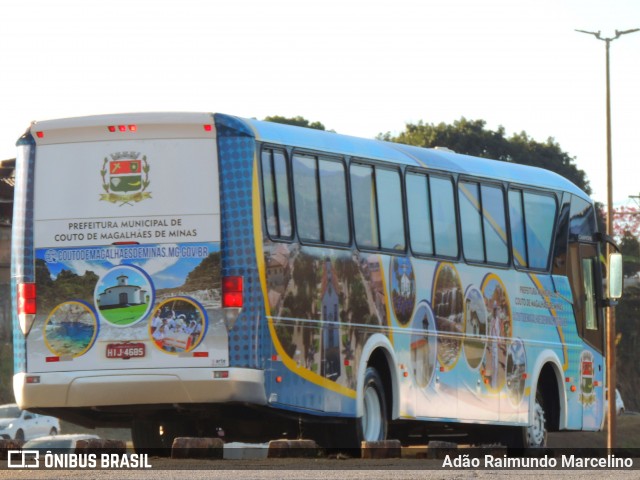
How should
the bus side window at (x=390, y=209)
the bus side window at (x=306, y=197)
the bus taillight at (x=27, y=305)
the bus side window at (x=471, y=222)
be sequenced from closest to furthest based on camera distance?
the bus taillight at (x=27, y=305) < the bus side window at (x=306, y=197) < the bus side window at (x=390, y=209) < the bus side window at (x=471, y=222)

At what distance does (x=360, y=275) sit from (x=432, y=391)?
2195 millimetres

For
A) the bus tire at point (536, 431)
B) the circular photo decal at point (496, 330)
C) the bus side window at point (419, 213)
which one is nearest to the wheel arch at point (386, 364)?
the bus side window at point (419, 213)

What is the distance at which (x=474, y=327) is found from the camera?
19516 mm

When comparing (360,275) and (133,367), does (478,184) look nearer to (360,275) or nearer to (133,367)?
(360,275)

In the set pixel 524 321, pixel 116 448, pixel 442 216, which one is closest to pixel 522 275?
pixel 524 321

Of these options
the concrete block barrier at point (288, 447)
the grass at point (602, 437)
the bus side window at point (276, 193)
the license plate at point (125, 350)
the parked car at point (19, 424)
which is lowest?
the grass at point (602, 437)

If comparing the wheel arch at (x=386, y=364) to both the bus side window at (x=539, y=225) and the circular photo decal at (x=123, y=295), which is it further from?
the bus side window at (x=539, y=225)

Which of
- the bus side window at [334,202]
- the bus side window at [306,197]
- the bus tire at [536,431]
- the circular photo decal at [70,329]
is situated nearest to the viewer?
the circular photo decal at [70,329]

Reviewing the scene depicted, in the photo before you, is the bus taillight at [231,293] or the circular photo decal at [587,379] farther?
the circular photo decal at [587,379]

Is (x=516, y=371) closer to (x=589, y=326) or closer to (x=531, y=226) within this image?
(x=531, y=226)

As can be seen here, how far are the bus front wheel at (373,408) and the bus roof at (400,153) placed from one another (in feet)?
8.04

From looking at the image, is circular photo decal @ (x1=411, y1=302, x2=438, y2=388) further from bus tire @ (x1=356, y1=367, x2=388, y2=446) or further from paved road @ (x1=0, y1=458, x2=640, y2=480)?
paved road @ (x1=0, y1=458, x2=640, y2=480)

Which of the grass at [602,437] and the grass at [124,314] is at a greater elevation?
the grass at [124,314]

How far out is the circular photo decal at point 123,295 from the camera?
49.6 feet
